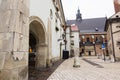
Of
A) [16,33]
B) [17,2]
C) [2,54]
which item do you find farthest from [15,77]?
[17,2]

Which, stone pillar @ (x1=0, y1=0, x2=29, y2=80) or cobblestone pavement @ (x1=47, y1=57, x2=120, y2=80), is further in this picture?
cobblestone pavement @ (x1=47, y1=57, x2=120, y2=80)

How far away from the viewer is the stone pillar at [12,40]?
304 centimetres

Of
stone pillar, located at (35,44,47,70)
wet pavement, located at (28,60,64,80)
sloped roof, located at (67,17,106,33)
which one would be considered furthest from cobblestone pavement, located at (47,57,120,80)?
sloped roof, located at (67,17,106,33)

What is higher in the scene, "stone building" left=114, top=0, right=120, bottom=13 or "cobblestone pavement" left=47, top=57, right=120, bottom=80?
"stone building" left=114, top=0, right=120, bottom=13

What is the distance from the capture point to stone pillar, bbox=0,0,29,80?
304cm

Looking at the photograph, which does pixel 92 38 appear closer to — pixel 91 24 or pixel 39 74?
pixel 91 24

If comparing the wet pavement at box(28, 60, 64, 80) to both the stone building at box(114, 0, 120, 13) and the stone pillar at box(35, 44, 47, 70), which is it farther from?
the stone building at box(114, 0, 120, 13)

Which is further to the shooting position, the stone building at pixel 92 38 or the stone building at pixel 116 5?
the stone building at pixel 92 38

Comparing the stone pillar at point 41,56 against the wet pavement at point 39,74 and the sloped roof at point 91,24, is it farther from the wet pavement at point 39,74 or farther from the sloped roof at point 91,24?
the sloped roof at point 91,24

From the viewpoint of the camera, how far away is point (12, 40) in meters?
3.11

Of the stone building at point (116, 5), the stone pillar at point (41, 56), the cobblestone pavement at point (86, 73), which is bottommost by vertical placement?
the cobblestone pavement at point (86, 73)

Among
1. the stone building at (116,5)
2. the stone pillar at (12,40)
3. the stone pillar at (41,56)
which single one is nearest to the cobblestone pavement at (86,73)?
the stone pillar at (41,56)

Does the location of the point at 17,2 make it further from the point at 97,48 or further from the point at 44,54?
the point at 97,48

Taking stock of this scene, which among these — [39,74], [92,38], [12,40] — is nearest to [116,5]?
[39,74]
